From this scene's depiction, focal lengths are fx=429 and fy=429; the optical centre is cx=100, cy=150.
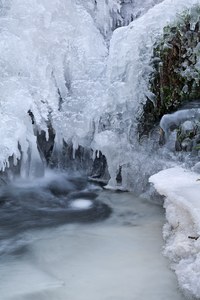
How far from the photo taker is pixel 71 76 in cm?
775

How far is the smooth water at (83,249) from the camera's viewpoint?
128 inches

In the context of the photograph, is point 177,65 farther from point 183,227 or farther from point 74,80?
point 183,227

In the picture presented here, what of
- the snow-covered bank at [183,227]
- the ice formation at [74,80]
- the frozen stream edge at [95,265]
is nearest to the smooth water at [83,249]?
the frozen stream edge at [95,265]

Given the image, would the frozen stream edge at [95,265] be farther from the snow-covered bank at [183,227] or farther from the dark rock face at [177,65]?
the dark rock face at [177,65]

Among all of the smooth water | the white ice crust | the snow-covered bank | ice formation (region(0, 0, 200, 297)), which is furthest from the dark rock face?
the snow-covered bank

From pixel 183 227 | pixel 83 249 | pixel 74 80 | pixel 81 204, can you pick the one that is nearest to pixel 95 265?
pixel 83 249

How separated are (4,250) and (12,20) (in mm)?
4756

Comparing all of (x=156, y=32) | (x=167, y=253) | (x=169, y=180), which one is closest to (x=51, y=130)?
(x=156, y=32)

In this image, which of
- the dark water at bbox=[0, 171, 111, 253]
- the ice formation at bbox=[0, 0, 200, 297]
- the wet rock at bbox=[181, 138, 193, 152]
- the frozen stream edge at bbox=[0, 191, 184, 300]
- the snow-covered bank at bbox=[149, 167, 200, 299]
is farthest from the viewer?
the ice formation at bbox=[0, 0, 200, 297]

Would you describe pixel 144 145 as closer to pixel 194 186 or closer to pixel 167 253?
pixel 194 186

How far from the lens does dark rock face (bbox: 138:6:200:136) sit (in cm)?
608

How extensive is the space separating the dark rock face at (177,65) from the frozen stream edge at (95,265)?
6.25 ft

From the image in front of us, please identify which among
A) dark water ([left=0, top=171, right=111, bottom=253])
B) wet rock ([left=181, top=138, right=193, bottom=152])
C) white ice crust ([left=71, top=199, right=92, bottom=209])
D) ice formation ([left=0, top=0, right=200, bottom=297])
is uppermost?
ice formation ([left=0, top=0, right=200, bottom=297])

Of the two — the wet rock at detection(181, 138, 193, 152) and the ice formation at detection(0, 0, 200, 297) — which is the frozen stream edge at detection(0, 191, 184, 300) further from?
the ice formation at detection(0, 0, 200, 297)
